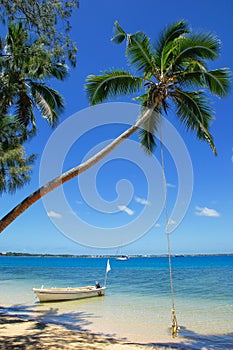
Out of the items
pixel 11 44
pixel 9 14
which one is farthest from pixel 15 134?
pixel 9 14

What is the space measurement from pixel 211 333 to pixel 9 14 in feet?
32.5

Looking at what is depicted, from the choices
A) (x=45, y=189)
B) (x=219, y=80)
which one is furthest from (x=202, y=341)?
(x=219, y=80)

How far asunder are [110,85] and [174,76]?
5.73 ft

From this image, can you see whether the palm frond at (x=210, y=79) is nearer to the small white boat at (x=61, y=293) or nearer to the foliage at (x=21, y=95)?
the foliage at (x=21, y=95)

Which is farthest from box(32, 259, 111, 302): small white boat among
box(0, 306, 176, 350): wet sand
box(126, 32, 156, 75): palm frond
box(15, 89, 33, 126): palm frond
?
box(126, 32, 156, 75): palm frond

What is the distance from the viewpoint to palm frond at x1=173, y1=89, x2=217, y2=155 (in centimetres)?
820

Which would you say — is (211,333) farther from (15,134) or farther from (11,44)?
(11,44)

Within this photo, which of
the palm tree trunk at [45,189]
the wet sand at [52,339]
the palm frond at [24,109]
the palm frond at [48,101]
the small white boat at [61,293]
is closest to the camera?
the palm tree trunk at [45,189]

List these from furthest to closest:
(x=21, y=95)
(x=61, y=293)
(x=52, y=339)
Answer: (x=61, y=293) → (x=21, y=95) → (x=52, y=339)

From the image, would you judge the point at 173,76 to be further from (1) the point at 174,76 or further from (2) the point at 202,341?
(2) the point at 202,341

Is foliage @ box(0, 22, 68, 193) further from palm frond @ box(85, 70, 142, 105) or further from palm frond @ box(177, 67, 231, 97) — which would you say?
palm frond @ box(177, 67, 231, 97)

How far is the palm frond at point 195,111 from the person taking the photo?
820cm

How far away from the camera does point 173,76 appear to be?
797 centimetres

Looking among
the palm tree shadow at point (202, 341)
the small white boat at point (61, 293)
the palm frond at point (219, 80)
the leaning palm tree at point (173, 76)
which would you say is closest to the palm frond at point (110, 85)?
the leaning palm tree at point (173, 76)
